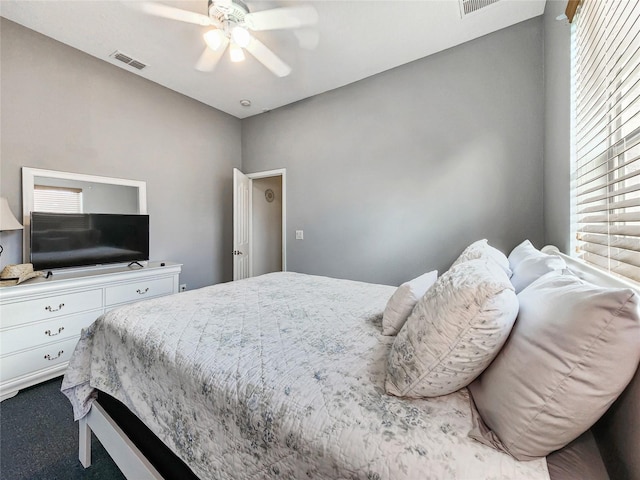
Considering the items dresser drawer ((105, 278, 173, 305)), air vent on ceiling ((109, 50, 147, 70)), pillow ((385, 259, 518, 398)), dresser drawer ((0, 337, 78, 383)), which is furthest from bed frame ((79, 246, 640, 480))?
air vent on ceiling ((109, 50, 147, 70))

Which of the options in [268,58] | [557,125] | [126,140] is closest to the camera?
[557,125]

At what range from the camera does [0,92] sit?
214cm

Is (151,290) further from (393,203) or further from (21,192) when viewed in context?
(393,203)

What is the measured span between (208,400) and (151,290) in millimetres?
2298

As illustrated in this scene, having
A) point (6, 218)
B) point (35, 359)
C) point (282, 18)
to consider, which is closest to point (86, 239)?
point (6, 218)

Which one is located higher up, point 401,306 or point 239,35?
point 239,35

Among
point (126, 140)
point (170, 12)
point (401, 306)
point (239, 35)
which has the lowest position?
point (401, 306)

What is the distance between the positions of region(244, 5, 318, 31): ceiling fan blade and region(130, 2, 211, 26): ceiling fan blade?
0.33m

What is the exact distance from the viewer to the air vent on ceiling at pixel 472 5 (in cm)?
196

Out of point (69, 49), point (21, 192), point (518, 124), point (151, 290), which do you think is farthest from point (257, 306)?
point (69, 49)

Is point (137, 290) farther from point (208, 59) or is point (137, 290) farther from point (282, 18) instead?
point (282, 18)

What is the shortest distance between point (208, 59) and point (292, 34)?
0.94 metres

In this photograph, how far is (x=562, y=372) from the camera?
1.71ft

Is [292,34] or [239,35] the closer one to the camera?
[239,35]
